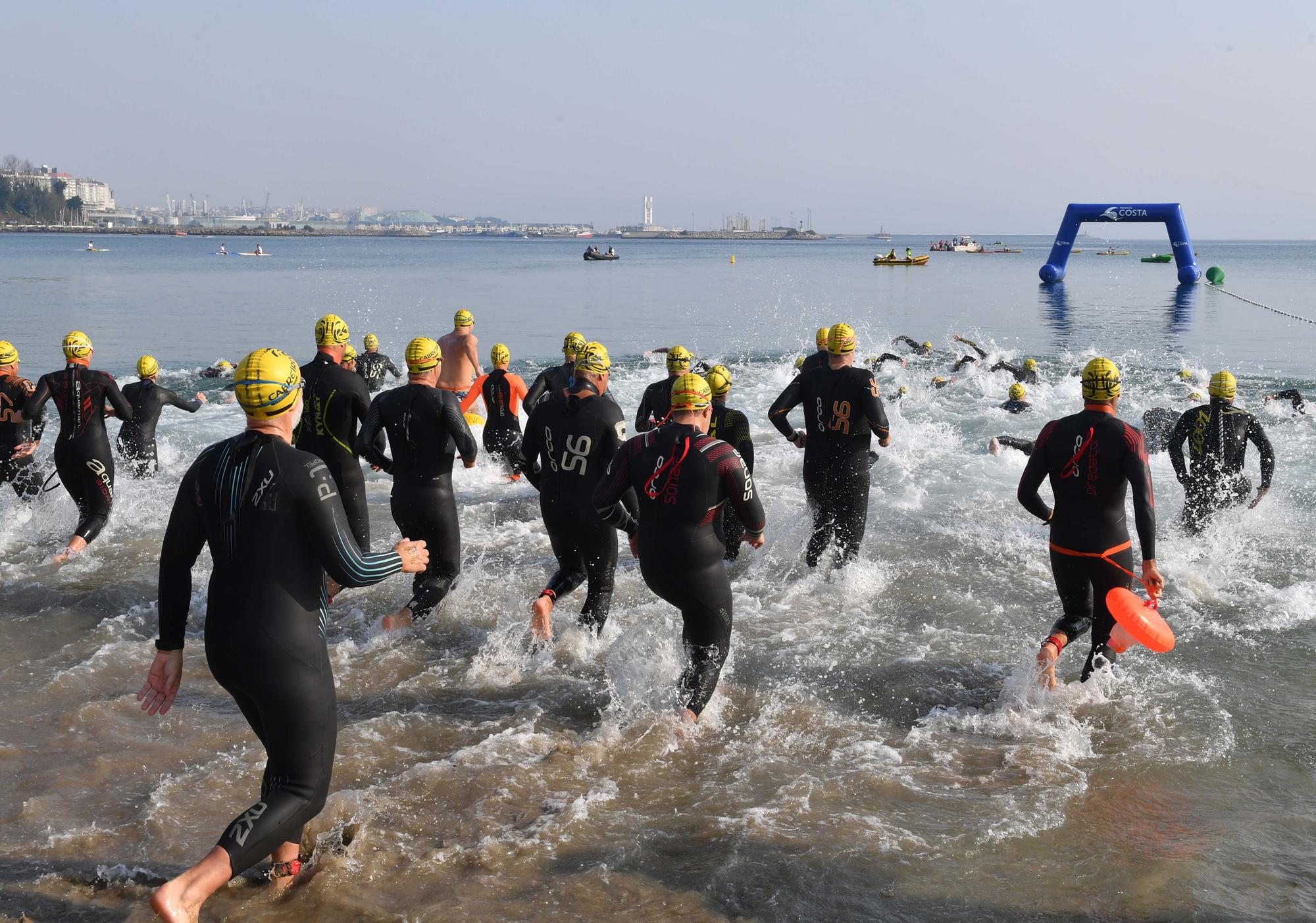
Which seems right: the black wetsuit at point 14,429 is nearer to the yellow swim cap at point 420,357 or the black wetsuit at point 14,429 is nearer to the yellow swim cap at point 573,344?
the yellow swim cap at point 420,357

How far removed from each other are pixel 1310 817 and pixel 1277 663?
215 cm

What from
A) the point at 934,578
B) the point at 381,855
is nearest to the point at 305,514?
the point at 381,855

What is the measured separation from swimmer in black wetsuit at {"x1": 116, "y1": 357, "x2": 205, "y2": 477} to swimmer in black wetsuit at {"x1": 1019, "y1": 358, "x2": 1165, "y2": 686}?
8.19 m

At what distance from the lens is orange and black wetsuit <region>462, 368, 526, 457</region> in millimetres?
9719

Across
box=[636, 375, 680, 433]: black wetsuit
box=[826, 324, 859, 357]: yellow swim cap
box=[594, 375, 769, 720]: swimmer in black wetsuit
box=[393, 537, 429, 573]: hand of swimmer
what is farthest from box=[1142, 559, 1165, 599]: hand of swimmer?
box=[393, 537, 429, 573]: hand of swimmer

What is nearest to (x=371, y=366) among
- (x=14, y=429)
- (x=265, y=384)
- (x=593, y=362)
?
(x=14, y=429)

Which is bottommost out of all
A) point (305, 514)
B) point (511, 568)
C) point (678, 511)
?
point (511, 568)

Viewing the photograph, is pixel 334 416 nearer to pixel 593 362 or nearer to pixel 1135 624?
pixel 593 362

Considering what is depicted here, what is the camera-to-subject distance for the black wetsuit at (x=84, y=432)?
8258 millimetres

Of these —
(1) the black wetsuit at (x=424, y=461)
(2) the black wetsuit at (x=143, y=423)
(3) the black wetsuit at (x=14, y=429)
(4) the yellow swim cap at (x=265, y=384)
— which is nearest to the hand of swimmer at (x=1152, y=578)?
(1) the black wetsuit at (x=424, y=461)

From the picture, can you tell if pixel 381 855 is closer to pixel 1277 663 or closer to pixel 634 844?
pixel 634 844

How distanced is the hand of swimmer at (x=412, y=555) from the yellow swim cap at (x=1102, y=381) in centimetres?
378

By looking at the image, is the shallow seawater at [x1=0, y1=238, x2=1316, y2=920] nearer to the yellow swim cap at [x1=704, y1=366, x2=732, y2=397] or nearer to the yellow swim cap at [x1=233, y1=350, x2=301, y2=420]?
the yellow swim cap at [x1=704, y1=366, x2=732, y2=397]

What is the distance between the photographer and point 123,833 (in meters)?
4.28
